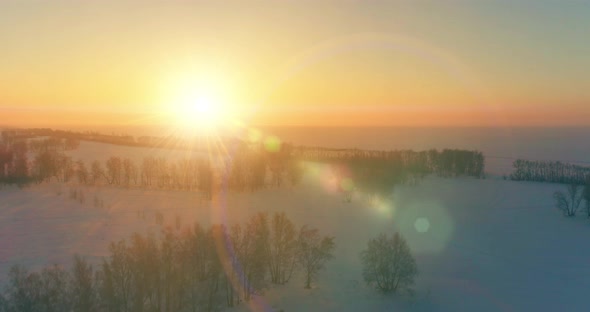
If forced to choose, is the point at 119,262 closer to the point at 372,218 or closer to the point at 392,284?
the point at 392,284

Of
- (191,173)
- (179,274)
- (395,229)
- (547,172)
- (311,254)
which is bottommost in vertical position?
(395,229)

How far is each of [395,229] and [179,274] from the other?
22.8 metres

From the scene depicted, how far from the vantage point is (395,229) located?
123 ft

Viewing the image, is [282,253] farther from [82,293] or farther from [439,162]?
[439,162]

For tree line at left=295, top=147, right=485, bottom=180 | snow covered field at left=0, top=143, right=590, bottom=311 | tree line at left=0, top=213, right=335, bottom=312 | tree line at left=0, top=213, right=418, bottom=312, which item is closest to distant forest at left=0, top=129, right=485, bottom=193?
tree line at left=295, top=147, right=485, bottom=180

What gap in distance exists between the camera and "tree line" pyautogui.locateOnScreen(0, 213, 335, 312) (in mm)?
17406

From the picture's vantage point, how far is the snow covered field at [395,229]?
23.7 m

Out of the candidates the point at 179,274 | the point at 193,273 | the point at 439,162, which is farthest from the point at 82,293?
the point at 439,162

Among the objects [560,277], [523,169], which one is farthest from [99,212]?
A: [523,169]

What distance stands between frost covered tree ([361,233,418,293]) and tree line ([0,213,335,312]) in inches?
120

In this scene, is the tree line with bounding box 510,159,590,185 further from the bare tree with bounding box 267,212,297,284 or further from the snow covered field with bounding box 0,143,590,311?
the bare tree with bounding box 267,212,297,284

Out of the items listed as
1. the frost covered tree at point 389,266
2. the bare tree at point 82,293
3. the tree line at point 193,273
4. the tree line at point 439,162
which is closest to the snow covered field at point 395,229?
the frost covered tree at point 389,266

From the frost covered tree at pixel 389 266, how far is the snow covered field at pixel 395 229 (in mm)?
810

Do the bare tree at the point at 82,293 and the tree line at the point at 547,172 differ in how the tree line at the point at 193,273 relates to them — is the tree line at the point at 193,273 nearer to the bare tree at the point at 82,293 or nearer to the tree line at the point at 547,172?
the bare tree at the point at 82,293
